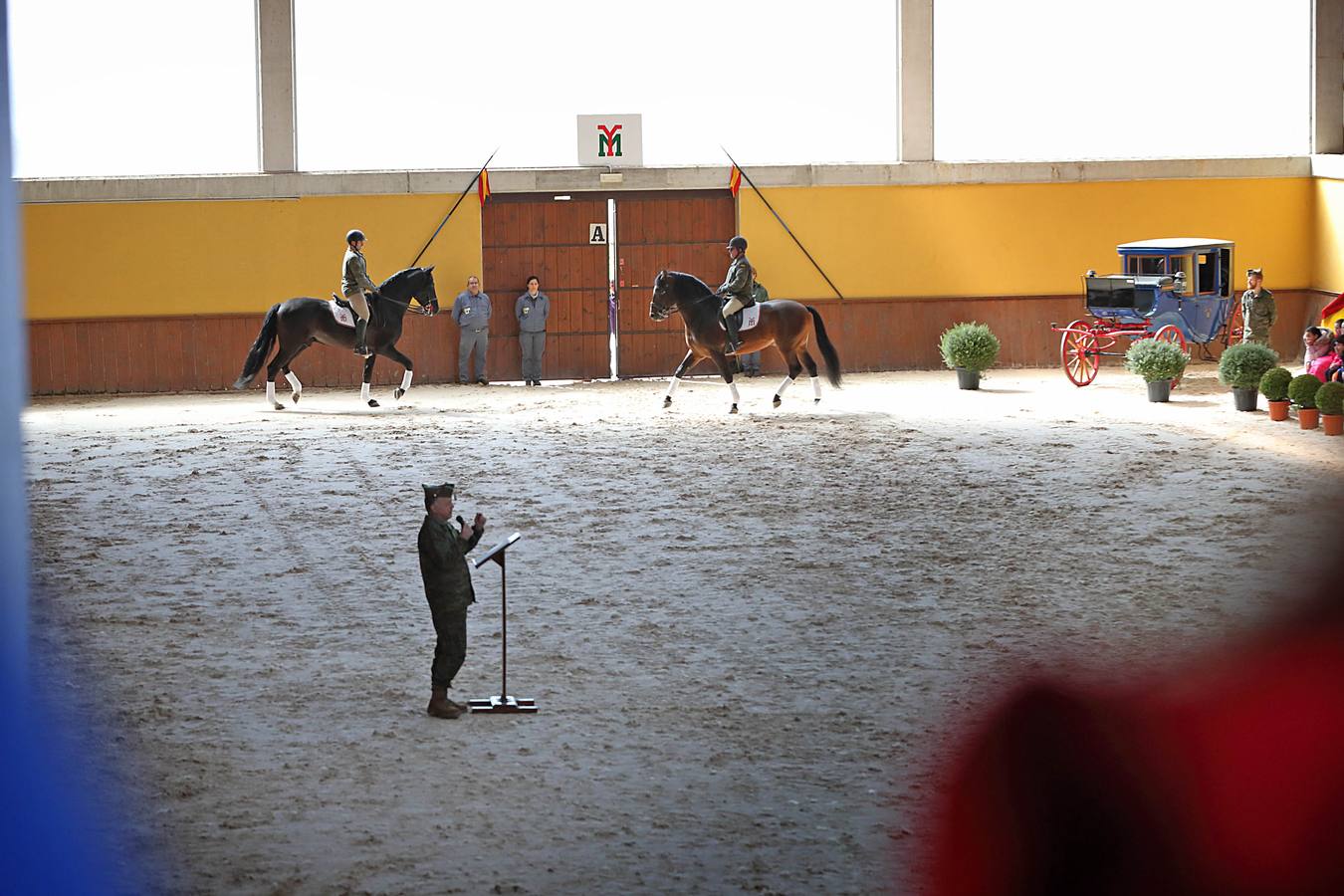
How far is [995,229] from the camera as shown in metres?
23.5

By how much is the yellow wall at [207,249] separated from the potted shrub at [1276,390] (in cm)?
1056

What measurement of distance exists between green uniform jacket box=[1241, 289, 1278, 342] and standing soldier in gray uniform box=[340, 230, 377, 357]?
10565mm

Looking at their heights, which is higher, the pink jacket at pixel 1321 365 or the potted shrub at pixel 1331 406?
the pink jacket at pixel 1321 365

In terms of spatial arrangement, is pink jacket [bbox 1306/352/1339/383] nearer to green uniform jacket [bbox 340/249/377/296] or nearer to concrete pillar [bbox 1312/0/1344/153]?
concrete pillar [bbox 1312/0/1344/153]

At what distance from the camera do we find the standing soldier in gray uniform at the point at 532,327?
22.7 m

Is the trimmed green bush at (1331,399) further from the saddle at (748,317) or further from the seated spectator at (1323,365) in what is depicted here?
the saddle at (748,317)

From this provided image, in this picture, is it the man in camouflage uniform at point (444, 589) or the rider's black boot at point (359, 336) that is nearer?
the man in camouflage uniform at point (444, 589)

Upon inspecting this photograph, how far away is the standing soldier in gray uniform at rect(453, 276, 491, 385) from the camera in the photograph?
2258 cm

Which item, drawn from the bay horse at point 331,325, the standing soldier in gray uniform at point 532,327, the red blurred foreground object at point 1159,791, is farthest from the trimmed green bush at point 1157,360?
the red blurred foreground object at point 1159,791

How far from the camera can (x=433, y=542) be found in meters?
8.27

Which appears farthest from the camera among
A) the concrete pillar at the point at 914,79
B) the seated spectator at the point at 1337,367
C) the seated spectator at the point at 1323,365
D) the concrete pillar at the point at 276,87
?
the concrete pillar at the point at 914,79

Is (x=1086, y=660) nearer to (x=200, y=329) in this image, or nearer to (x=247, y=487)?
(x=247, y=487)

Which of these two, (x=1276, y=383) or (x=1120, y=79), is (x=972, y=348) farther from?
(x=1120, y=79)

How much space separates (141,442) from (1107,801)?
1304cm
